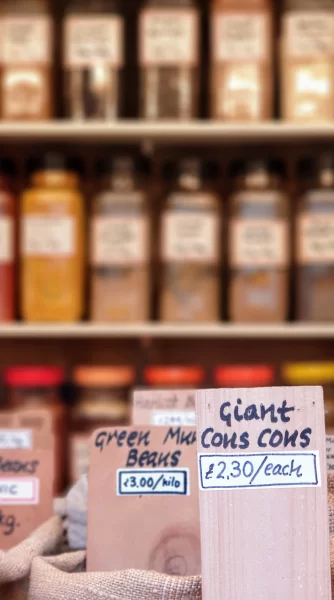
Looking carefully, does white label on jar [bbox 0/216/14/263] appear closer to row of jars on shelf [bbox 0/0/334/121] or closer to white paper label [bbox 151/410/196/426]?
row of jars on shelf [bbox 0/0/334/121]

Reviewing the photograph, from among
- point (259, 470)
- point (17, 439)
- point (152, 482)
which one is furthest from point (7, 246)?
point (259, 470)

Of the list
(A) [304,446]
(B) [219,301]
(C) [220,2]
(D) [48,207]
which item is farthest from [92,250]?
(A) [304,446]

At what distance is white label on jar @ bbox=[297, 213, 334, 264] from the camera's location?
1460 millimetres

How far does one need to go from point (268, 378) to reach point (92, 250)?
0.44 metres

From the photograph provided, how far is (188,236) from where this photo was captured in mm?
1470

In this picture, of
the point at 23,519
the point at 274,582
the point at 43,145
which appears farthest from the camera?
the point at 43,145

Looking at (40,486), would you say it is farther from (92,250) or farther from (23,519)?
(92,250)

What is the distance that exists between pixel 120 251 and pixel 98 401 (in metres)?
0.32

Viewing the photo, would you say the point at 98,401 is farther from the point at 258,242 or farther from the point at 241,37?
the point at 241,37

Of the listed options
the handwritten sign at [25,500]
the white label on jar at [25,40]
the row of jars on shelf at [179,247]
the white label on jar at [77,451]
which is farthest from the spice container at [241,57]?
the handwritten sign at [25,500]

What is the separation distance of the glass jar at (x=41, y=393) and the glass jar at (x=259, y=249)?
406 mm

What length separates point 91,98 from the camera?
1510 mm

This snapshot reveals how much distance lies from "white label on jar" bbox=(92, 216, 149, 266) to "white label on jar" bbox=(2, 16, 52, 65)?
36 cm

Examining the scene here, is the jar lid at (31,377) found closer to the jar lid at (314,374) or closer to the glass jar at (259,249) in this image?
the glass jar at (259,249)
